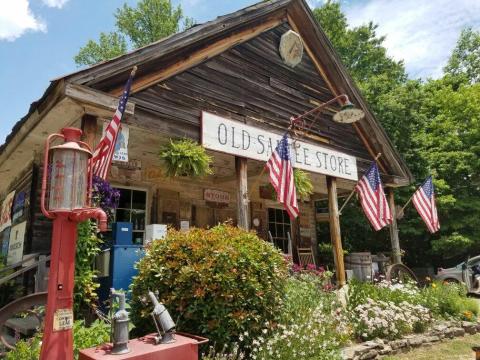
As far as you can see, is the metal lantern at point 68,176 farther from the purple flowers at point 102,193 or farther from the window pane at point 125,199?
the window pane at point 125,199

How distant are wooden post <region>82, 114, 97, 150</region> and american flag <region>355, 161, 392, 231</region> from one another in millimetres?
6361

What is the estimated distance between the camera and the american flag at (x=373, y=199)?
30.7 feet

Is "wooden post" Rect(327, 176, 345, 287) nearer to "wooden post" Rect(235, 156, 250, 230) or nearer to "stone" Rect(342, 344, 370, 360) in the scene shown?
"wooden post" Rect(235, 156, 250, 230)

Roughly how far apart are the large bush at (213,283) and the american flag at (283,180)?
261 cm

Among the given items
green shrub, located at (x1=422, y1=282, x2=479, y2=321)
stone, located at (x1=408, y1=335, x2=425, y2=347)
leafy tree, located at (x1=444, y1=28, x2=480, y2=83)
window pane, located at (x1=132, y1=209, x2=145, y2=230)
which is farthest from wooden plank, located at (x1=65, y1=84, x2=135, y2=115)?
leafy tree, located at (x1=444, y1=28, x2=480, y2=83)

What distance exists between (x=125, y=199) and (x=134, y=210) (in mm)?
340

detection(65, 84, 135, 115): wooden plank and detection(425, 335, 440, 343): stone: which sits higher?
detection(65, 84, 135, 115): wooden plank

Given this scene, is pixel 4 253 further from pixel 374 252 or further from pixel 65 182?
pixel 374 252

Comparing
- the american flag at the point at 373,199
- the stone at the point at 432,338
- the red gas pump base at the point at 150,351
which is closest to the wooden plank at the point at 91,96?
the red gas pump base at the point at 150,351

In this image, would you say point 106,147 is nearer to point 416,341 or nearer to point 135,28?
point 416,341

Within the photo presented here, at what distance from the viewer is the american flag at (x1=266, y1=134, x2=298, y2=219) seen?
7.42 metres

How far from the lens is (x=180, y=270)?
4391mm

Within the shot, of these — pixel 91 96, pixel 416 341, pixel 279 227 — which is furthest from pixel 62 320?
pixel 279 227

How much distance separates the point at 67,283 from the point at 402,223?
1703cm
